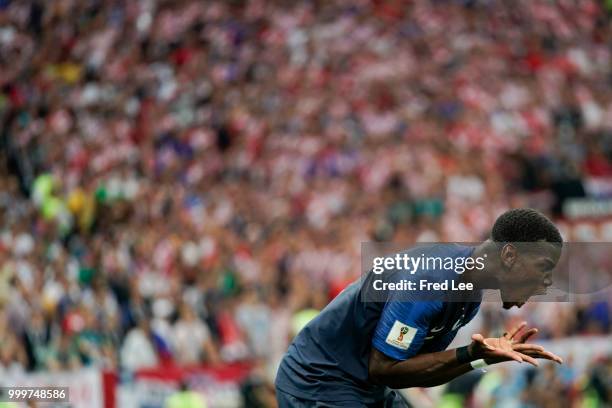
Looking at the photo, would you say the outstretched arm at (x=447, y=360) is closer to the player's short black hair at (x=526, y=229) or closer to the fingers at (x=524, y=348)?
the fingers at (x=524, y=348)

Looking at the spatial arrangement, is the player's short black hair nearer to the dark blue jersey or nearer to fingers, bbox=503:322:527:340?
the dark blue jersey

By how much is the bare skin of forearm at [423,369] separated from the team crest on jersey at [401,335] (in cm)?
8

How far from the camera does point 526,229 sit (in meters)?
4.36

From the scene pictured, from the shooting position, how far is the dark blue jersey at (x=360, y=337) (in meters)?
4.47

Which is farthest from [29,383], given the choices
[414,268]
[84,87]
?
[84,87]

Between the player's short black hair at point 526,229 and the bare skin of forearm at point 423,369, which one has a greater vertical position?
the player's short black hair at point 526,229

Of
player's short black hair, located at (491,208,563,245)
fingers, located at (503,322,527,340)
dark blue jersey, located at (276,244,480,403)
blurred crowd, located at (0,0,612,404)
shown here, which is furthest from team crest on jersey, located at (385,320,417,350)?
blurred crowd, located at (0,0,612,404)

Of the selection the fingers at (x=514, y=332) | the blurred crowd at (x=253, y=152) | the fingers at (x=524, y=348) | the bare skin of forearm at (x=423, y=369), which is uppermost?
the fingers at (x=514, y=332)

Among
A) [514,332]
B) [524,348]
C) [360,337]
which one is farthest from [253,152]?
[524,348]

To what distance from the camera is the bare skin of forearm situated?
4.48m

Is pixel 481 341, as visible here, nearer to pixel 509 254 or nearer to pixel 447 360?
pixel 447 360

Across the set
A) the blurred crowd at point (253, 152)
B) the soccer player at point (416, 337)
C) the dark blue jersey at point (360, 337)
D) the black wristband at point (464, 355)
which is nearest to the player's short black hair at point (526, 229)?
the soccer player at point (416, 337)

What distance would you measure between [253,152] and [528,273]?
11.9 meters

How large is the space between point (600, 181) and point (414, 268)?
1187 cm
